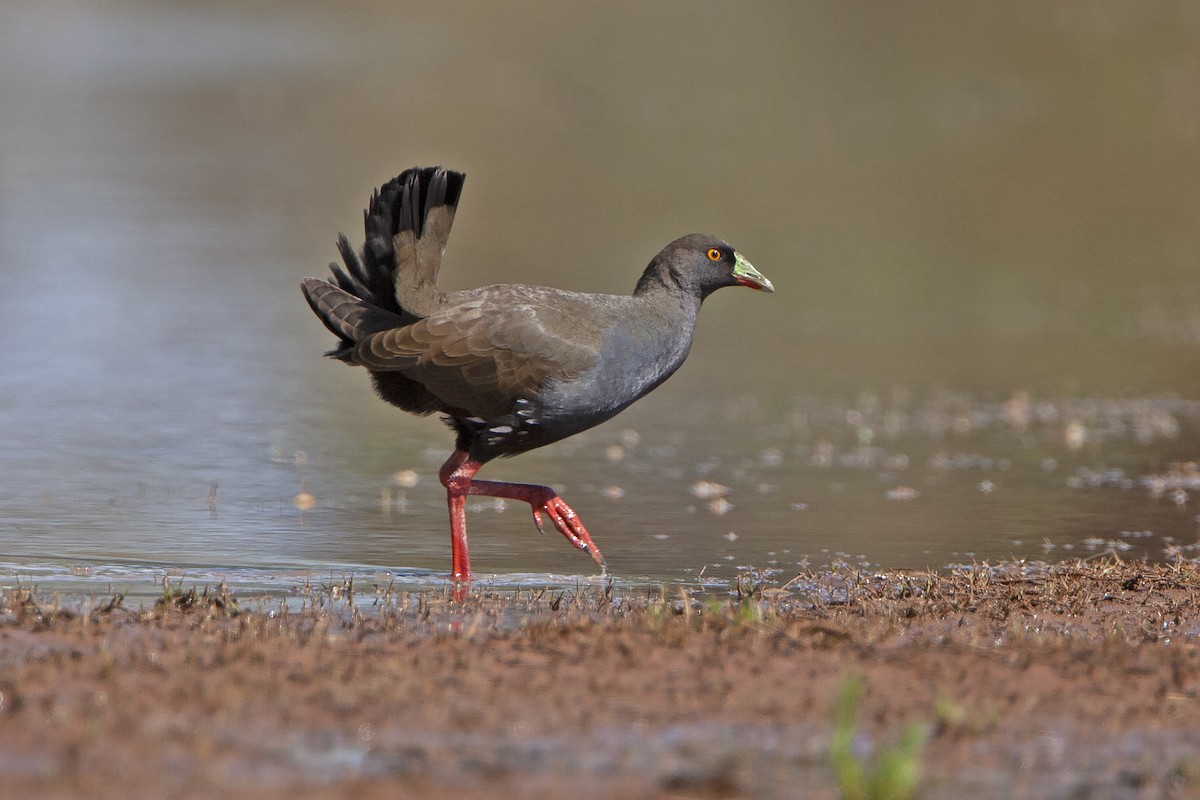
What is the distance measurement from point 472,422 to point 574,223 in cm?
1659

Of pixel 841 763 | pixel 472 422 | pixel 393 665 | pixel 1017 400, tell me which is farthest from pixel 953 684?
pixel 1017 400

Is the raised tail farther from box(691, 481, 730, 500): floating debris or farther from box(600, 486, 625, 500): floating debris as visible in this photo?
box(691, 481, 730, 500): floating debris

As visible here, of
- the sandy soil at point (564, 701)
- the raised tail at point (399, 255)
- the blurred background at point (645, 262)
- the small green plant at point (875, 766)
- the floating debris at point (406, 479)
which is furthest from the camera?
the floating debris at point (406, 479)

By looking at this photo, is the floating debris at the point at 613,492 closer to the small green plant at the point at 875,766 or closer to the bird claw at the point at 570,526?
the bird claw at the point at 570,526

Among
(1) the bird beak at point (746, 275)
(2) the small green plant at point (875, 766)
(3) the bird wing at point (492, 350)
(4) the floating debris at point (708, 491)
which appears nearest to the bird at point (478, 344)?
(3) the bird wing at point (492, 350)

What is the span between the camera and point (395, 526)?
33.8 ft

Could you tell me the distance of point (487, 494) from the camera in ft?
31.2

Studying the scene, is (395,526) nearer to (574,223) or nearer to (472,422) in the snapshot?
(472,422)

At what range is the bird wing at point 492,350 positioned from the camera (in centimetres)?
892

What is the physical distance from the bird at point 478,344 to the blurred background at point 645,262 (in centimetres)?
58

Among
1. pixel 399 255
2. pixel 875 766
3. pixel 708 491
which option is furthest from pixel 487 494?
pixel 875 766

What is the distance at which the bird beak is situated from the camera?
10.0 metres

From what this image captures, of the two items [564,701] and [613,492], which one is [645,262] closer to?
[613,492]

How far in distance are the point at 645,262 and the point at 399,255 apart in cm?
1260
